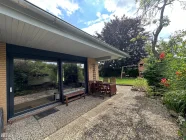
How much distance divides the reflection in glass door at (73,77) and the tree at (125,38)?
1314cm

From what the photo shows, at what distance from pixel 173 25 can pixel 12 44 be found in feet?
31.6

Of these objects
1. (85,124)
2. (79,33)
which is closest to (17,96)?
(85,124)

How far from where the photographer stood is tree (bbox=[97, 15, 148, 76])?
17875mm

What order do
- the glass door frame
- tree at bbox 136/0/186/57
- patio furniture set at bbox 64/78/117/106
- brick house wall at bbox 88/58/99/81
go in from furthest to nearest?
brick house wall at bbox 88/58/99/81 < tree at bbox 136/0/186/57 < patio furniture set at bbox 64/78/117/106 < the glass door frame

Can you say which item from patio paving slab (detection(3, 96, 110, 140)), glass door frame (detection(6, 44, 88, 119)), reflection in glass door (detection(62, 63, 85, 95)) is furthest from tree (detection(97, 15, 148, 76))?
patio paving slab (detection(3, 96, 110, 140))

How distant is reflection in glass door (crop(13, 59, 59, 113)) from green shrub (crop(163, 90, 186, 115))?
4784mm

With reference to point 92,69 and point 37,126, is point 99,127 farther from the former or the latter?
point 92,69

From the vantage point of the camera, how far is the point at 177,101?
3473 millimetres

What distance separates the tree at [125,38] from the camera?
17.9 m

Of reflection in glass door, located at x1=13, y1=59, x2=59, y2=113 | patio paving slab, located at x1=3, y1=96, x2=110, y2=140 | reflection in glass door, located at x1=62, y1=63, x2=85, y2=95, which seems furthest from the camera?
reflection in glass door, located at x1=62, y1=63, x2=85, y2=95

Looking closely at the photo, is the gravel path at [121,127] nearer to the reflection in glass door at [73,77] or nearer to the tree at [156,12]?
the reflection in glass door at [73,77]

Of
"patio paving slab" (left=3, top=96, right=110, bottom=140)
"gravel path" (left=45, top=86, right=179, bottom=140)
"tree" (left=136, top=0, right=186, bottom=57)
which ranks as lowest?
"patio paving slab" (left=3, top=96, right=110, bottom=140)

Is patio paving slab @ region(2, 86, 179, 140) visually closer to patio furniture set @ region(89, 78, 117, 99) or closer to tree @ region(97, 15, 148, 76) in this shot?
patio furniture set @ region(89, 78, 117, 99)

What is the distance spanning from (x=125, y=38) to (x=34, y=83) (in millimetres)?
17393
